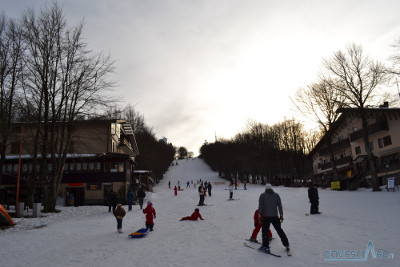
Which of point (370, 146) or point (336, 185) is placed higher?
point (370, 146)

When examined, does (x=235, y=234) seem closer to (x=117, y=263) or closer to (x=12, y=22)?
(x=117, y=263)

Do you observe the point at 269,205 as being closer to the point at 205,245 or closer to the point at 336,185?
the point at 205,245

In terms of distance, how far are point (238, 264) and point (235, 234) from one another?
13.2 feet

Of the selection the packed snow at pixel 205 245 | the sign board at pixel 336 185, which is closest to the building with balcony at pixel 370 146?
the sign board at pixel 336 185

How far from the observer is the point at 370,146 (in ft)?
130

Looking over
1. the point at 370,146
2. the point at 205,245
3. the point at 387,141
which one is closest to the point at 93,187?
the point at 205,245

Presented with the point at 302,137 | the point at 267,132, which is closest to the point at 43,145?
the point at 267,132

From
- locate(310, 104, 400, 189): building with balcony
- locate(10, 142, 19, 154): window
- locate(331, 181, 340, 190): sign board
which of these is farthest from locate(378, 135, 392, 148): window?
locate(10, 142, 19, 154): window

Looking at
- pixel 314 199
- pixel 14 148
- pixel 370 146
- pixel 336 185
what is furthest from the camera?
pixel 370 146

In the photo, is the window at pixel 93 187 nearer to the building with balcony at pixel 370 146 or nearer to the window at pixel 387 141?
the building with balcony at pixel 370 146

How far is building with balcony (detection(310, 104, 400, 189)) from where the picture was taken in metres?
34.2

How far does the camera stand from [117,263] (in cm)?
764

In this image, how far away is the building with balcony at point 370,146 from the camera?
34.2 metres

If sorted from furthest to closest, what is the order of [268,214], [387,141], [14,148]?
[14,148] < [387,141] < [268,214]
